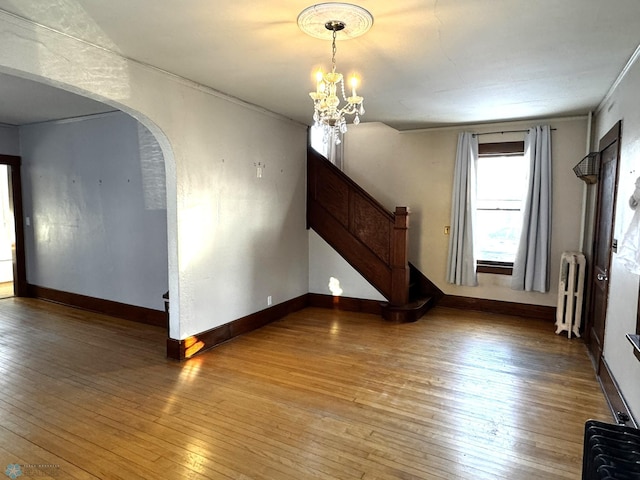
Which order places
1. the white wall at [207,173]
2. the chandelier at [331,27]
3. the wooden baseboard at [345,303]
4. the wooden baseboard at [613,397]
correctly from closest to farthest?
1. the chandelier at [331,27]
2. the wooden baseboard at [613,397]
3. the white wall at [207,173]
4. the wooden baseboard at [345,303]

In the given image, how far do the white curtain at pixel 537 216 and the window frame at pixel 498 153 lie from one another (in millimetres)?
128

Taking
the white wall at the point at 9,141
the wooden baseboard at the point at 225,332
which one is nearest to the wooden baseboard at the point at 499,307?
the wooden baseboard at the point at 225,332

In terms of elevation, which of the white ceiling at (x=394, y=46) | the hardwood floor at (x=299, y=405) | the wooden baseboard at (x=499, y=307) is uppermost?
the white ceiling at (x=394, y=46)

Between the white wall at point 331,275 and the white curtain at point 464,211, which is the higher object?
the white curtain at point 464,211

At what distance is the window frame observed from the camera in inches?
202

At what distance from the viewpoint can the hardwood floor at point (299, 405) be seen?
220 cm

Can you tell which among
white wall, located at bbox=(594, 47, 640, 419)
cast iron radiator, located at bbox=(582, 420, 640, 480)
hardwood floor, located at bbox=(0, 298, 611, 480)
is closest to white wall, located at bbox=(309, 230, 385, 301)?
hardwood floor, located at bbox=(0, 298, 611, 480)

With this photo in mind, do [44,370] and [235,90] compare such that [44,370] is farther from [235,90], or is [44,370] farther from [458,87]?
[458,87]

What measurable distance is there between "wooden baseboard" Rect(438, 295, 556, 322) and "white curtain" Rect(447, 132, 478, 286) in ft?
1.01

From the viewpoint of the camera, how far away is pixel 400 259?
16.9 ft

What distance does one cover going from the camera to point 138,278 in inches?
190

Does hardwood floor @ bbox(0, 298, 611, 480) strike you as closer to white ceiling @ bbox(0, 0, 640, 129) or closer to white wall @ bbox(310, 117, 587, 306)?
white wall @ bbox(310, 117, 587, 306)

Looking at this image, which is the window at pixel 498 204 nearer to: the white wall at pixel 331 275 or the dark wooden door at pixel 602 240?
the dark wooden door at pixel 602 240

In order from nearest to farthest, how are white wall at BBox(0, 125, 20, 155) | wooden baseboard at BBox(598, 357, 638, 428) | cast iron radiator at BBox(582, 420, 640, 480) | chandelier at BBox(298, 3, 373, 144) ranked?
cast iron radiator at BBox(582, 420, 640, 480)
chandelier at BBox(298, 3, 373, 144)
wooden baseboard at BBox(598, 357, 638, 428)
white wall at BBox(0, 125, 20, 155)
